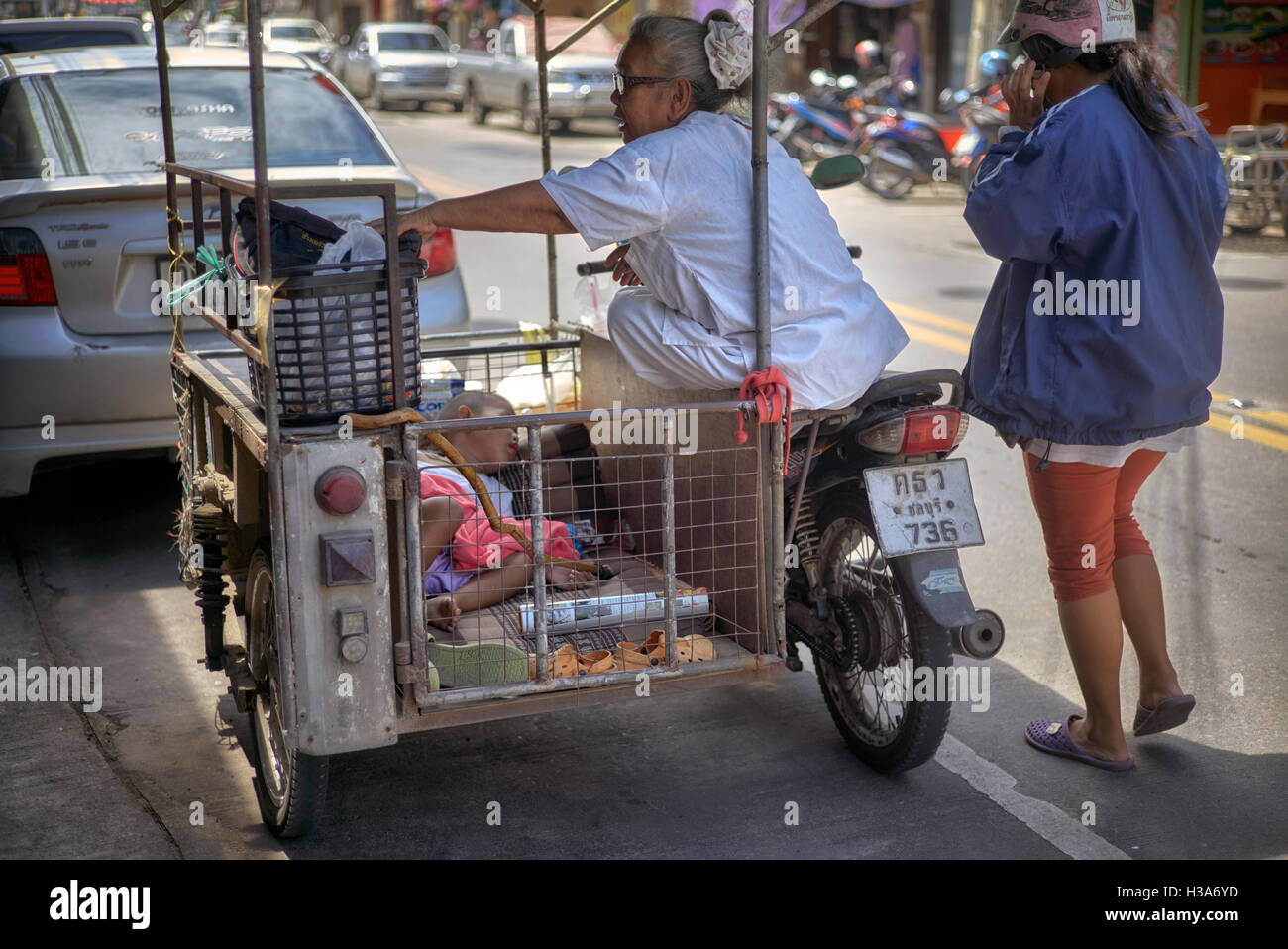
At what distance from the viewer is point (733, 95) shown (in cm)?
334

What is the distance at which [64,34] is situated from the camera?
9086mm

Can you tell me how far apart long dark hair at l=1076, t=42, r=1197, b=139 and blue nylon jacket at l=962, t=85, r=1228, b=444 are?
24mm

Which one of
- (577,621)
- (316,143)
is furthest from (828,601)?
(316,143)

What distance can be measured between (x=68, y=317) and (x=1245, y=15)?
57.7 ft

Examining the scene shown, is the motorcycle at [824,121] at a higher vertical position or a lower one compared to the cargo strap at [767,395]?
higher

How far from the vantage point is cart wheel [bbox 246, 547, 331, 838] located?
10.00 ft

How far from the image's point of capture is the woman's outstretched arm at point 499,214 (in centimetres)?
302

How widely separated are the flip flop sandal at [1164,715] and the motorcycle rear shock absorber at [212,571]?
250cm

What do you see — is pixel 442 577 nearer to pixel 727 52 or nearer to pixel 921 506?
pixel 921 506

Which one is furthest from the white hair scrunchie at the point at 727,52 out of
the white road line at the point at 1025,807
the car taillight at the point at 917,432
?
the white road line at the point at 1025,807
